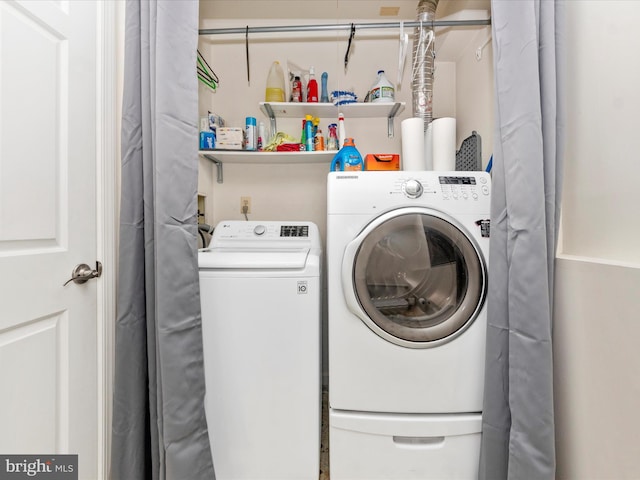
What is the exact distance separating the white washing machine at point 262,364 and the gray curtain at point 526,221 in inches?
25.9

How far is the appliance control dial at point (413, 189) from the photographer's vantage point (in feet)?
3.94

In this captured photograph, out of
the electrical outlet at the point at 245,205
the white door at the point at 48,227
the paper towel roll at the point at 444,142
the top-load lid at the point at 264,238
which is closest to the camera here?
the white door at the point at 48,227

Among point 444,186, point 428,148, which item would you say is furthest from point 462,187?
point 428,148

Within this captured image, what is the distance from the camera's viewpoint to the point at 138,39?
3.61 feet

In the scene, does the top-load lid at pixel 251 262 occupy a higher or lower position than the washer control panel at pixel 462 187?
lower

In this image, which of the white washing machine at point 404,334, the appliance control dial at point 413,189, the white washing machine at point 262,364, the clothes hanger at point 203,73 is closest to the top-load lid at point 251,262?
the white washing machine at point 262,364

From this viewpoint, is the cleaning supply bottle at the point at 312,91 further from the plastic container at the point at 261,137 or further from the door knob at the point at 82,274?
the door knob at the point at 82,274

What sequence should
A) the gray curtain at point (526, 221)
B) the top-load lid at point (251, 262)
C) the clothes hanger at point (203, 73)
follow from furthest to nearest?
the clothes hanger at point (203, 73) < the top-load lid at point (251, 262) < the gray curtain at point (526, 221)

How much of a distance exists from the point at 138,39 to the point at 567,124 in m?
1.56

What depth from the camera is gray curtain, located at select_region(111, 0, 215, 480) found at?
3.41 feet

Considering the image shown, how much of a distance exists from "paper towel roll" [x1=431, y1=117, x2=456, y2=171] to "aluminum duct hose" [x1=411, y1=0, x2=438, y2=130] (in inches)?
10.1

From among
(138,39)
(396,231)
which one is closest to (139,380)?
(396,231)

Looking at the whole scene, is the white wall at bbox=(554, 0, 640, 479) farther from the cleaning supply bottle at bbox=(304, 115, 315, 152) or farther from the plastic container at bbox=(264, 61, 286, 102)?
the plastic container at bbox=(264, 61, 286, 102)

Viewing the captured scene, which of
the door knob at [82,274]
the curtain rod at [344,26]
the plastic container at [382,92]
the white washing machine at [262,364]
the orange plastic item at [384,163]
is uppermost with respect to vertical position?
the curtain rod at [344,26]
